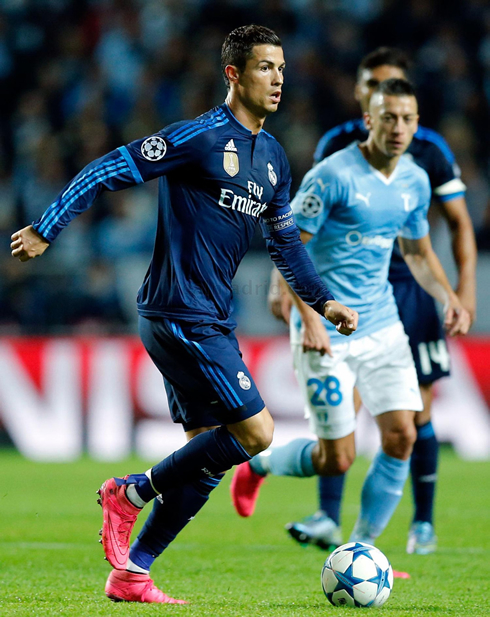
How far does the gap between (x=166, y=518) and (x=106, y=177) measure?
4.66 feet

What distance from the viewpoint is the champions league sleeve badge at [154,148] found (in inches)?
155

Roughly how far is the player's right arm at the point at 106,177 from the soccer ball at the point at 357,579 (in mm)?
1674

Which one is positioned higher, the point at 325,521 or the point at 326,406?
the point at 326,406

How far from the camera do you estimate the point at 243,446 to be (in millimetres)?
4086

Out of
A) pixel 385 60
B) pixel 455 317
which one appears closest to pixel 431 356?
pixel 455 317

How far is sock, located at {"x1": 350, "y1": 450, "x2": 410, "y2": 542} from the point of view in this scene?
17.3 feet

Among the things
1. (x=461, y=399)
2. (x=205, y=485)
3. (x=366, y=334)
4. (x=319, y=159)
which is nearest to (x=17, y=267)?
(x=461, y=399)

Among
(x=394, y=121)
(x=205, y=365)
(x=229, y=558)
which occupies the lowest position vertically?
(x=229, y=558)

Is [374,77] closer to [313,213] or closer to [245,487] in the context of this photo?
[313,213]

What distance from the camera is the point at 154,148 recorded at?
395 cm

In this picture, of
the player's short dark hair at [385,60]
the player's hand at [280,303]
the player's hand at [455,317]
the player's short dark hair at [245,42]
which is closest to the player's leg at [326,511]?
the player's hand at [280,303]

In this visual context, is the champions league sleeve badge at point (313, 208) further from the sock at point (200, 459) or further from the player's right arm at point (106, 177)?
the sock at point (200, 459)

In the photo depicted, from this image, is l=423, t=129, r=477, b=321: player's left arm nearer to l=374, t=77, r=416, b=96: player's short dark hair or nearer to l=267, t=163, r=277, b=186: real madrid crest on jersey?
l=374, t=77, r=416, b=96: player's short dark hair

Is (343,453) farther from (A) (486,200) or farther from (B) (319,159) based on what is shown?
(A) (486,200)
